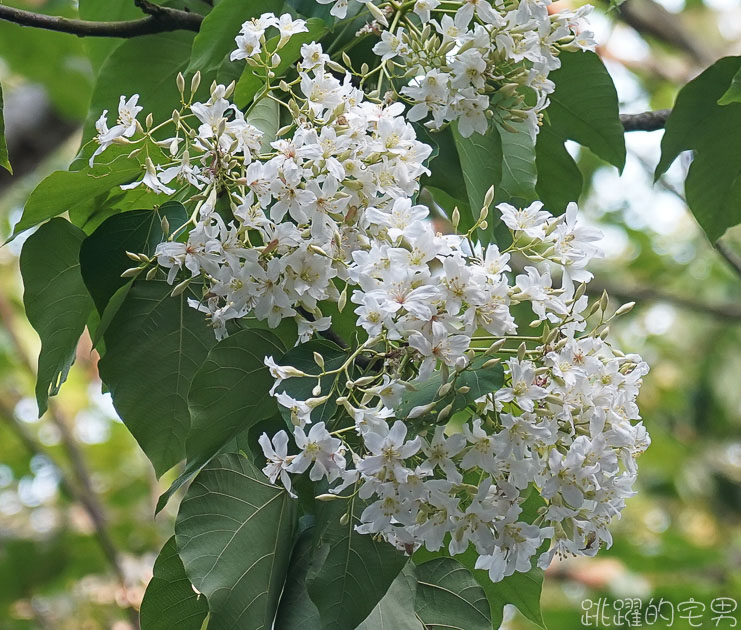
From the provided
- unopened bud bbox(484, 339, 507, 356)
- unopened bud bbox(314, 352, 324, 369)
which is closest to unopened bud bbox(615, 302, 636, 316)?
unopened bud bbox(484, 339, 507, 356)

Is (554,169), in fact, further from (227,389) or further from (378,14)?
(227,389)

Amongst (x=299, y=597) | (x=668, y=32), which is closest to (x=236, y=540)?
(x=299, y=597)

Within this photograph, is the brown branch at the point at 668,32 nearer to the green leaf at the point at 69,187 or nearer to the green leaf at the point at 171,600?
the green leaf at the point at 69,187

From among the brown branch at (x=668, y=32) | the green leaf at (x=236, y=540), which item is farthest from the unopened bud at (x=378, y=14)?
the brown branch at (x=668, y=32)

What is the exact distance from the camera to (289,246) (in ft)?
1.91

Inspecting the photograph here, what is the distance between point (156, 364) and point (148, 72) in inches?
14.2

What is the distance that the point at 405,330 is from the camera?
536 mm

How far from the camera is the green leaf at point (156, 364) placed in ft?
2.26

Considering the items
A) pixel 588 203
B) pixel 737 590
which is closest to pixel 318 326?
pixel 737 590

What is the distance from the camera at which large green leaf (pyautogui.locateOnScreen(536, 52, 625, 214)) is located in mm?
858

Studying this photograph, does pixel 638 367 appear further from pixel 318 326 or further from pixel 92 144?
pixel 92 144

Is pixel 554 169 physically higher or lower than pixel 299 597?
higher

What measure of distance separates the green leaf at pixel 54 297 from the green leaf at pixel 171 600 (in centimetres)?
18

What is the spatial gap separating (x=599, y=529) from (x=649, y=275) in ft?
10.3
